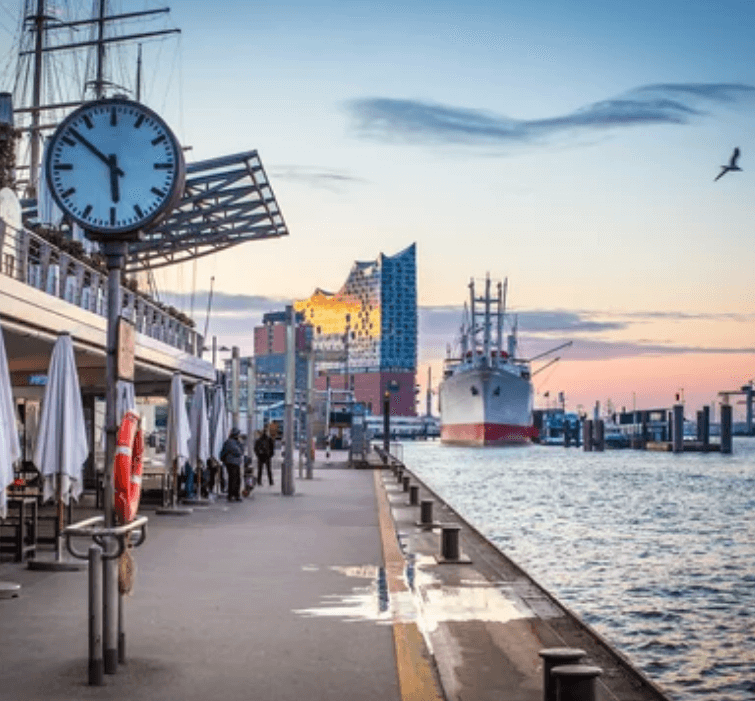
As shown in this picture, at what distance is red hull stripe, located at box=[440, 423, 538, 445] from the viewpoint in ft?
569

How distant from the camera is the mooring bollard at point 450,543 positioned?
60.7ft

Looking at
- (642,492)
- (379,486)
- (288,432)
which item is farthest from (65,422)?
(642,492)

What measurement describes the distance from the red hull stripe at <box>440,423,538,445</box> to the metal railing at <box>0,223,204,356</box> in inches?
5368

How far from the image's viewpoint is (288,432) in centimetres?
3466

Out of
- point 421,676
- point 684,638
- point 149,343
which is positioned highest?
point 149,343

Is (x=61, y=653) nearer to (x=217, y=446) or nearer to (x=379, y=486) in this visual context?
(x=217, y=446)

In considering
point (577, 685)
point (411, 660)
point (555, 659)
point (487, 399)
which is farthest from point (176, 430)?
point (487, 399)

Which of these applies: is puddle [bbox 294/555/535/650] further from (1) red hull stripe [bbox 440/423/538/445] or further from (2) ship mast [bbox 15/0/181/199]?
(1) red hull stripe [bbox 440/423/538/445]

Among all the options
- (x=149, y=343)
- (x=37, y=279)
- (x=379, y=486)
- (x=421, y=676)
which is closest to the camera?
(x=421, y=676)

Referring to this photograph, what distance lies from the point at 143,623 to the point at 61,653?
1622 millimetres

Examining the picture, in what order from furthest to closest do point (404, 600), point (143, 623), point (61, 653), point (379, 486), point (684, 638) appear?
point (379, 486)
point (684, 638)
point (404, 600)
point (143, 623)
point (61, 653)

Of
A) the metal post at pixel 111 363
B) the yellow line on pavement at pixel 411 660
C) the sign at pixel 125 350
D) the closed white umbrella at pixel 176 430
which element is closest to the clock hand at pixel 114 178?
the metal post at pixel 111 363

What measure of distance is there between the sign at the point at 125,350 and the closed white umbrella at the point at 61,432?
6.65 m

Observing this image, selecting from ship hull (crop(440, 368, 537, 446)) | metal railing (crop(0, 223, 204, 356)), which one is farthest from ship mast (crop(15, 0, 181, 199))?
ship hull (crop(440, 368, 537, 446))
